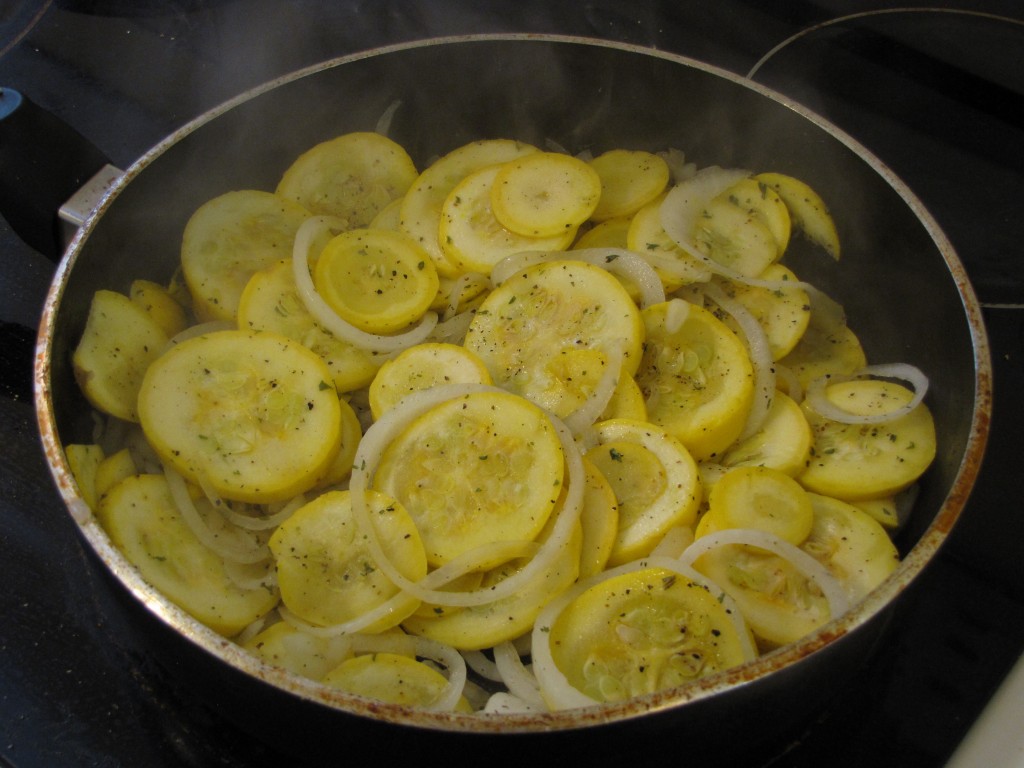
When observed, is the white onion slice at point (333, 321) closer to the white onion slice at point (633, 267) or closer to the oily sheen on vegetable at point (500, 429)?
the oily sheen on vegetable at point (500, 429)

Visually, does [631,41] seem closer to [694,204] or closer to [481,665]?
[694,204]

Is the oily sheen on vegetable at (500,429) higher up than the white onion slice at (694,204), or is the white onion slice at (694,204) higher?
the white onion slice at (694,204)

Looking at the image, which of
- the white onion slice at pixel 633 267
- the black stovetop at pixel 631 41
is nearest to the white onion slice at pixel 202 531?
the black stovetop at pixel 631 41

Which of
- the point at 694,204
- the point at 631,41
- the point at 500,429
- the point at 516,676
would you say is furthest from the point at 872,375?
the point at 631,41

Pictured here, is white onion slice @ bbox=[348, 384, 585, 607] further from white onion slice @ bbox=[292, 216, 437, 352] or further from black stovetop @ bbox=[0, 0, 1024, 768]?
black stovetop @ bbox=[0, 0, 1024, 768]

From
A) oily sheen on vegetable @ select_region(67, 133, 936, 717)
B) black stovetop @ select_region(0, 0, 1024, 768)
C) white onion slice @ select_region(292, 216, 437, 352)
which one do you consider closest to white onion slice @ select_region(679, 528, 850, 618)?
oily sheen on vegetable @ select_region(67, 133, 936, 717)
